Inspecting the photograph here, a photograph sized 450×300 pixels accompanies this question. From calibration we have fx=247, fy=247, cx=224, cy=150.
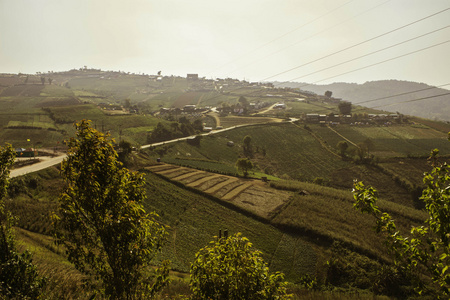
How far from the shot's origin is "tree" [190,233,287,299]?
31.8 ft

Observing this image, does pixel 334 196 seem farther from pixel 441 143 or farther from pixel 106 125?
pixel 106 125

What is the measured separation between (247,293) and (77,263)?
6.97 meters

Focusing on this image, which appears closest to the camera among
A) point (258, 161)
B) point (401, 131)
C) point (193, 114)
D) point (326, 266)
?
point (326, 266)

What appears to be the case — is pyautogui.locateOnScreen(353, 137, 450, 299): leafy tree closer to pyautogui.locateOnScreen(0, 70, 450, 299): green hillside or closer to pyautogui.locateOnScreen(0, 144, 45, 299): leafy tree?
pyautogui.locateOnScreen(0, 144, 45, 299): leafy tree

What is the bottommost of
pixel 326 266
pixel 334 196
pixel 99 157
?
pixel 326 266

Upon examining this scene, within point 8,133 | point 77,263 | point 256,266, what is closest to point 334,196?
point 256,266

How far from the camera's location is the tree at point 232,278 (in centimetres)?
968

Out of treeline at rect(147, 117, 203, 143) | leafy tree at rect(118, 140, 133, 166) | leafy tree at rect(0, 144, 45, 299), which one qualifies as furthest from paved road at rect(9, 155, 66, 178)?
leafy tree at rect(0, 144, 45, 299)

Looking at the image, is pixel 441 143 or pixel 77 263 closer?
pixel 77 263

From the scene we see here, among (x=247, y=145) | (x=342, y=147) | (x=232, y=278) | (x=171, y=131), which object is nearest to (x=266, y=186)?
(x=247, y=145)

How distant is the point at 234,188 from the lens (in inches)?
2462

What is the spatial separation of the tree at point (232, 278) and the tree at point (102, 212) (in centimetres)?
253

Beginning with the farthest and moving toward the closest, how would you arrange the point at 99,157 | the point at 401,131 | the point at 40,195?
the point at 401,131 → the point at 40,195 → the point at 99,157

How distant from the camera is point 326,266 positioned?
3609 centimetres
